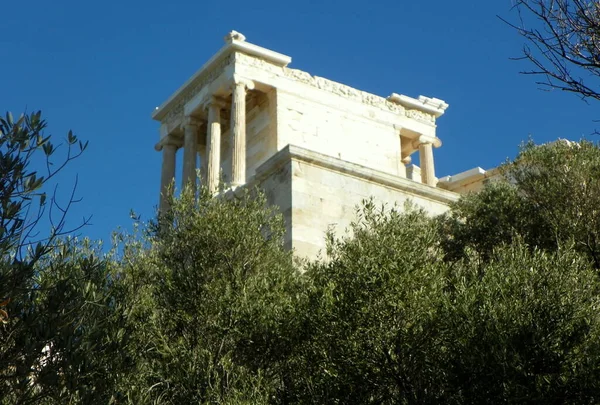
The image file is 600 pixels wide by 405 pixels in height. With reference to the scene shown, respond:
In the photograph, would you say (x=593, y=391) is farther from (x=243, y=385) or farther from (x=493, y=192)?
(x=493, y=192)

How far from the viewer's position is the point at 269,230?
1327 centimetres

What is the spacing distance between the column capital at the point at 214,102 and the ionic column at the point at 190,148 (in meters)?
1.04

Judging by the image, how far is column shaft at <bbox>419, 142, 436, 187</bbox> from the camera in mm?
29711

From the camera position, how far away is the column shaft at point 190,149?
27938 millimetres

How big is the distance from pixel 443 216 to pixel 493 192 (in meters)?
1.09

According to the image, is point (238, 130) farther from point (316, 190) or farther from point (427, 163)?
point (316, 190)

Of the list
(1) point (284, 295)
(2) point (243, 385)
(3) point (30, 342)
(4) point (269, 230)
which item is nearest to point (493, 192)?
→ (4) point (269, 230)

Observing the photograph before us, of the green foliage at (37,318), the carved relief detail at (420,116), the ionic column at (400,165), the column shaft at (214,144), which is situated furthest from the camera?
the carved relief detail at (420,116)

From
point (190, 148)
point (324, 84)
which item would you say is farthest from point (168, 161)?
point (324, 84)

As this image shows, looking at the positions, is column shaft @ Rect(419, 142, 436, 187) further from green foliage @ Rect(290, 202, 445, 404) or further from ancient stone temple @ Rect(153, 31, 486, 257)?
green foliage @ Rect(290, 202, 445, 404)

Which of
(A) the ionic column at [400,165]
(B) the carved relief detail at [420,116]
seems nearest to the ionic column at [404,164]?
(A) the ionic column at [400,165]

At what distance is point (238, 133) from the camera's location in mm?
26188

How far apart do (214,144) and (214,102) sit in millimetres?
1642

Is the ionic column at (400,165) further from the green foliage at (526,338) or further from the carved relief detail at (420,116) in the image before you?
the green foliage at (526,338)
